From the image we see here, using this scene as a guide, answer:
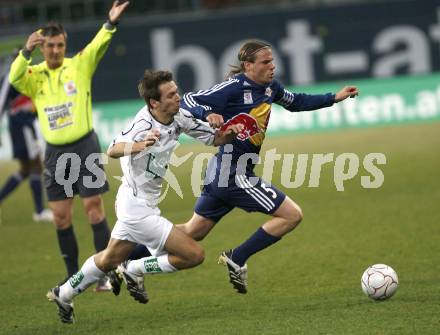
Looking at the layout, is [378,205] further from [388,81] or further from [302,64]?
[302,64]

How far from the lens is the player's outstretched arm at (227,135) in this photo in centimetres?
706

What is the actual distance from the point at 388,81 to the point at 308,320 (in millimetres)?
14638

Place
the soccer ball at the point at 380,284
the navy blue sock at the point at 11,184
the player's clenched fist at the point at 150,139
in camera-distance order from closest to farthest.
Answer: the player's clenched fist at the point at 150,139 → the soccer ball at the point at 380,284 → the navy blue sock at the point at 11,184

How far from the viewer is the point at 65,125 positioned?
8.41 meters

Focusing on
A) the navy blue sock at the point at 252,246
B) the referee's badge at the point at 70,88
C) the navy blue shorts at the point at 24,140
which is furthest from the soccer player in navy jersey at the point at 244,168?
the navy blue shorts at the point at 24,140

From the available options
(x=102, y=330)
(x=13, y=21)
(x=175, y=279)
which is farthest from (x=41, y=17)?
(x=102, y=330)

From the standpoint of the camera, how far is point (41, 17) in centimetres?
2386

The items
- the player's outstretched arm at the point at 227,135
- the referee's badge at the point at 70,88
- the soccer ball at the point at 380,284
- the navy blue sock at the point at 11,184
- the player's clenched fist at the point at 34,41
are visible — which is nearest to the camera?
the player's outstretched arm at the point at 227,135

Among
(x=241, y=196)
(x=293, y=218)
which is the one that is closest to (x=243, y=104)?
(x=241, y=196)

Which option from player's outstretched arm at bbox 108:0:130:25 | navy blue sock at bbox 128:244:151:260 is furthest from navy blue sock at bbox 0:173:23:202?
navy blue sock at bbox 128:244:151:260

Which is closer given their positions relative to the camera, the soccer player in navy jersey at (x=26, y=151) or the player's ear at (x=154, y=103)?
the player's ear at (x=154, y=103)

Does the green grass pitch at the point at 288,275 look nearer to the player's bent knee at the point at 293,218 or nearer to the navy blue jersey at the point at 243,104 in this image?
the player's bent knee at the point at 293,218

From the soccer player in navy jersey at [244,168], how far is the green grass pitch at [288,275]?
50 cm

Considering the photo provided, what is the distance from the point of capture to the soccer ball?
7184 millimetres
